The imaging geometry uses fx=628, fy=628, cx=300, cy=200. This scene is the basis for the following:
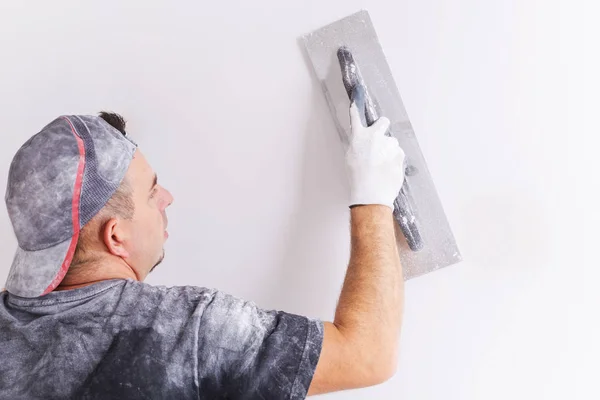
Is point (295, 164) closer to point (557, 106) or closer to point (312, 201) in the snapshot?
point (312, 201)

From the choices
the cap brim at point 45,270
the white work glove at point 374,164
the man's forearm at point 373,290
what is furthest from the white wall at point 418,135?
the cap brim at point 45,270

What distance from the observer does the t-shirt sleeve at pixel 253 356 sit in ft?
3.92

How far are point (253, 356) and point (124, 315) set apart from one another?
0.27 m

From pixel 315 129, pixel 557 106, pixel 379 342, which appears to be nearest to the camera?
pixel 379 342

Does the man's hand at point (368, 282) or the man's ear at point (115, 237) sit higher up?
the man's ear at point (115, 237)

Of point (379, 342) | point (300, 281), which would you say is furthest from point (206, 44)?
point (379, 342)

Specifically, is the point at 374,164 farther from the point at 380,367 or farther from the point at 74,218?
Answer: the point at 74,218

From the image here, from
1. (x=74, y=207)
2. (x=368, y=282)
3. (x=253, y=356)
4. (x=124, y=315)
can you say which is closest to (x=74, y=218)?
(x=74, y=207)

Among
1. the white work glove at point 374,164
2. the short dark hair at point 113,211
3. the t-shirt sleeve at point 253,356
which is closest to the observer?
the t-shirt sleeve at point 253,356

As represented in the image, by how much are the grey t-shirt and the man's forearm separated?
0.09 metres

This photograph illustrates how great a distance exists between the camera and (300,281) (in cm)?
175

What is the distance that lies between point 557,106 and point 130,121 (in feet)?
3.82

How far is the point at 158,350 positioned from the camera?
3.95 feet

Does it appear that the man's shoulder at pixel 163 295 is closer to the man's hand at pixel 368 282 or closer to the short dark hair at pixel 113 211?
the short dark hair at pixel 113 211
